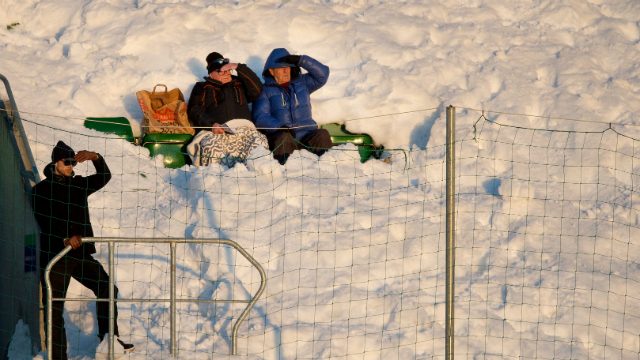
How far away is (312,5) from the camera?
1532cm

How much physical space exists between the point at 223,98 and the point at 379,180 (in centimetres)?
187

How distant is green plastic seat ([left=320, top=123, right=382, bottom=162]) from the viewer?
13.5 m

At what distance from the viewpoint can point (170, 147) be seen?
522 inches

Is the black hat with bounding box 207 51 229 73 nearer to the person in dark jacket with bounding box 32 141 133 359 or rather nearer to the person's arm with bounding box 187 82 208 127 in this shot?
the person's arm with bounding box 187 82 208 127

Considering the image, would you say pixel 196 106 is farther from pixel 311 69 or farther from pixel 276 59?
pixel 311 69

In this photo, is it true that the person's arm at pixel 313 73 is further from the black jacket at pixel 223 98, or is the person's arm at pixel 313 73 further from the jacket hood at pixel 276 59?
the black jacket at pixel 223 98

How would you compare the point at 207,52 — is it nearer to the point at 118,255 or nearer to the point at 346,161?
the point at 346,161

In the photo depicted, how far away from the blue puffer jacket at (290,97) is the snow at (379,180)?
0.34m

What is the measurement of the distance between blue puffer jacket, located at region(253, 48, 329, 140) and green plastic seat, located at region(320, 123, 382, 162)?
0.29 metres

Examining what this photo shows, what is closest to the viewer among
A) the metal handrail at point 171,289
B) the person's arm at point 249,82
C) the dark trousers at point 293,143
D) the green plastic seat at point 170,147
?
the metal handrail at point 171,289

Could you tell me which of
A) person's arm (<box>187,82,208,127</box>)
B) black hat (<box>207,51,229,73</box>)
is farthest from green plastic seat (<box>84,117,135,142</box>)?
black hat (<box>207,51,229,73</box>)

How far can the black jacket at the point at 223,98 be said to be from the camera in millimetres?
13547

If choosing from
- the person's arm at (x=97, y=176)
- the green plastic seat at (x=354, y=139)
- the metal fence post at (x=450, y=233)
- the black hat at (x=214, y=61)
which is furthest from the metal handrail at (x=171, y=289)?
the black hat at (x=214, y=61)

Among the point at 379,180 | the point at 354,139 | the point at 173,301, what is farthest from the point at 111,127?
the point at 173,301
